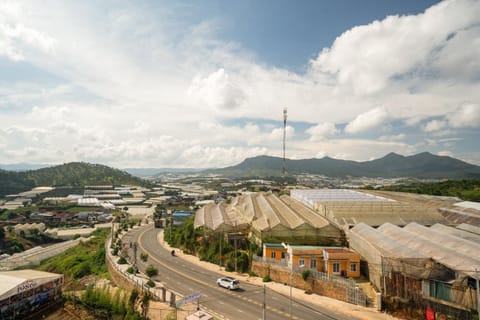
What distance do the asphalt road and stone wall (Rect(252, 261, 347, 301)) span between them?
2463mm

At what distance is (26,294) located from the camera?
108ft

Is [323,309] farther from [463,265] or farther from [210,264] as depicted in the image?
[210,264]

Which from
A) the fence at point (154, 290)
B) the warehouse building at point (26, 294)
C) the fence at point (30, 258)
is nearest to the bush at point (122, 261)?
the fence at point (154, 290)

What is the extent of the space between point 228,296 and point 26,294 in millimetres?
21547

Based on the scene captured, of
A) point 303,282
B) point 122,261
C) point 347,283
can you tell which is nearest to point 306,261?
point 303,282

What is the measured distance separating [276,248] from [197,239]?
16.6m

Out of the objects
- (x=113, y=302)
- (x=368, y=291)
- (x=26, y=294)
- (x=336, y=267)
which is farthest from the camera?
(x=26, y=294)

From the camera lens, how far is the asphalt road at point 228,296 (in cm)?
2528

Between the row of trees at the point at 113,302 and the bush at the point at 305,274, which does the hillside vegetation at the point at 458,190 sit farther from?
the row of trees at the point at 113,302

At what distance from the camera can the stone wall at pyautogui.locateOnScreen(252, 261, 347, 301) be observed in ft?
92.7

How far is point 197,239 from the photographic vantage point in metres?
49.0

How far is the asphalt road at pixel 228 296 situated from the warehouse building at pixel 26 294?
995 centimetres

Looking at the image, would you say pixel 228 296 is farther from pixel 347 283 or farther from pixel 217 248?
pixel 217 248

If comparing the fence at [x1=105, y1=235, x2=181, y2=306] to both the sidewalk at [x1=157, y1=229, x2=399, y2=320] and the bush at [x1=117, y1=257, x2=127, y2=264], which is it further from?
the sidewalk at [x1=157, y1=229, x2=399, y2=320]
